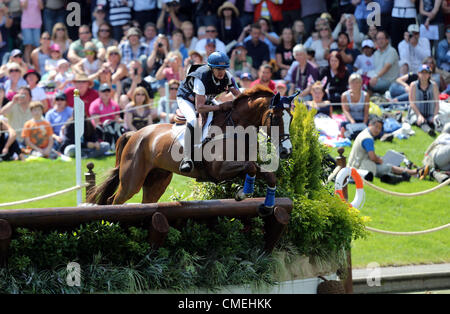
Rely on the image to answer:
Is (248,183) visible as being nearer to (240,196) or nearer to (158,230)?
(240,196)

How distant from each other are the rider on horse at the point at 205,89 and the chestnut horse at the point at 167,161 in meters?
0.16

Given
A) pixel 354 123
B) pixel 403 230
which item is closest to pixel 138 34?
pixel 354 123

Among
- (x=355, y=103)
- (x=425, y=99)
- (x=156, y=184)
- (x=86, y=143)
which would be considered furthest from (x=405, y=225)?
(x=86, y=143)

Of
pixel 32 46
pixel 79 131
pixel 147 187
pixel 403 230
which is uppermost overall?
pixel 32 46

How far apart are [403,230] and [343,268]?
274 cm

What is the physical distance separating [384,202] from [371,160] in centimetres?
77

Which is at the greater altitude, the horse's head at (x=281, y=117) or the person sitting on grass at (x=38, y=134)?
the horse's head at (x=281, y=117)

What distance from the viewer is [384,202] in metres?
10.9

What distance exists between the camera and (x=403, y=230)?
9.94 meters

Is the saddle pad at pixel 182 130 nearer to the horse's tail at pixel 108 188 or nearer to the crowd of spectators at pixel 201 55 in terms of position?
the horse's tail at pixel 108 188

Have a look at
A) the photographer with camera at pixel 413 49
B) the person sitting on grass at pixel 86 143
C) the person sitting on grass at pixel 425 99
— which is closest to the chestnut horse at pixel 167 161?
the person sitting on grass at pixel 86 143

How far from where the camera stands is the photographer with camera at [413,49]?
48.0 feet

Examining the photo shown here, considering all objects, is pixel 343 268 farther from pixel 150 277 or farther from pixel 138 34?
pixel 138 34
